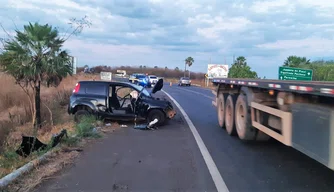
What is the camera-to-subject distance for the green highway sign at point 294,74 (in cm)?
2405

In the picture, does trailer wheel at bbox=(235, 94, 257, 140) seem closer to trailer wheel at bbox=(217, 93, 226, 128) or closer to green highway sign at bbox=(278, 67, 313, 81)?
trailer wheel at bbox=(217, 93, 226, 128)

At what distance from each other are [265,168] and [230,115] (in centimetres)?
398

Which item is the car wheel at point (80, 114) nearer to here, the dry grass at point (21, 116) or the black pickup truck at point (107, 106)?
the black pickup truck at point (107, 106)

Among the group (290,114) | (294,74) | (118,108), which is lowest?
(118,108)

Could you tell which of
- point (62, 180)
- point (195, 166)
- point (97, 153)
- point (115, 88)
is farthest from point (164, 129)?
point (62, 180)

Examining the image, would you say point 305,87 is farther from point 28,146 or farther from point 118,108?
point 118,108

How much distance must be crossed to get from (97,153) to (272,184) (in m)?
3.96

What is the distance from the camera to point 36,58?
12.6m

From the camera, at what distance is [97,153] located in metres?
8.28

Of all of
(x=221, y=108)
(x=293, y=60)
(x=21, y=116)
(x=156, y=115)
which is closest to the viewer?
(x=156, y=115)

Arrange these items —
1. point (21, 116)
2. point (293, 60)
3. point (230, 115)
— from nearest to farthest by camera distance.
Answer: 1. point (230, 115)
2. point (21, 116)
3. point (293, 60)

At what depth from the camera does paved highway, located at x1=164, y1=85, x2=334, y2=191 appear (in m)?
6.00

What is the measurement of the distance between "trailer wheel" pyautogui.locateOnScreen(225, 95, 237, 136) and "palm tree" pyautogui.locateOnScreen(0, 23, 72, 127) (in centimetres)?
585

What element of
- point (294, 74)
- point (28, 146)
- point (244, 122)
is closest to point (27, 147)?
point (28, 146)
